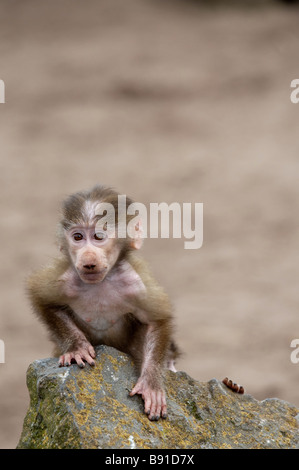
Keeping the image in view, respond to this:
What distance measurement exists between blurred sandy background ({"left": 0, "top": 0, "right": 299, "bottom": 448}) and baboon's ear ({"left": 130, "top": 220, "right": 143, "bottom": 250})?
14.5 feet

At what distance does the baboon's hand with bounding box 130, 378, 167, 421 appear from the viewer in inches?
175

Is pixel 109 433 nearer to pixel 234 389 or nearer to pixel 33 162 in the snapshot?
pixel 234 389

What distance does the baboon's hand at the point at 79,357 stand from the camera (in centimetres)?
458

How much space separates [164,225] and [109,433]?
10.2 m

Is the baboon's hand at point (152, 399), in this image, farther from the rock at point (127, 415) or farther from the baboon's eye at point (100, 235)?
the baboon's eye at point (100, 235)

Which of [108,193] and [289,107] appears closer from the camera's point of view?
[108,193]

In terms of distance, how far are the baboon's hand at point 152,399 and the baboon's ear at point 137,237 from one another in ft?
3.40

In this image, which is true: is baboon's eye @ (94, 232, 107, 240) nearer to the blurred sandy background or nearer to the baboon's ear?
the baboon's ear

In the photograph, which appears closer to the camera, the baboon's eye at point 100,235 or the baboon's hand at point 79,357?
the baboon's hand at point 79,357

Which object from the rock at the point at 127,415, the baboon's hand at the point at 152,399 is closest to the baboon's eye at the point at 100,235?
the rock at the point at 127,415

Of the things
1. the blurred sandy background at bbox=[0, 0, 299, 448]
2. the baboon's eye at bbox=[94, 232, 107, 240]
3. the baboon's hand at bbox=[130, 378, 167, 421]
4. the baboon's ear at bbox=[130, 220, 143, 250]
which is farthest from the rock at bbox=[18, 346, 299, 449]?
the blurred sandy background at bbox=[0, 0, 299, 448]

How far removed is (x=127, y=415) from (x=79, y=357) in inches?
17.7

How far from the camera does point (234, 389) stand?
5.11m
